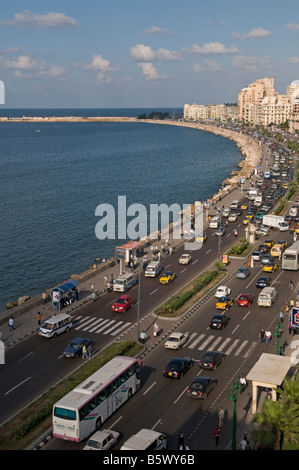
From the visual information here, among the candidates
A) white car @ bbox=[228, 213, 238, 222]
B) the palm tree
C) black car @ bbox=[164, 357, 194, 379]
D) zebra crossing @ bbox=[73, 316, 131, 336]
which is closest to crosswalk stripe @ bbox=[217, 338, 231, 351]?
black car @ bbox=[164, 357, 194, 379]

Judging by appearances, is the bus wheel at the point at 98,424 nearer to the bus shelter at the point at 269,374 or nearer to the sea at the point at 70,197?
the bus shelter at the point at 269,374

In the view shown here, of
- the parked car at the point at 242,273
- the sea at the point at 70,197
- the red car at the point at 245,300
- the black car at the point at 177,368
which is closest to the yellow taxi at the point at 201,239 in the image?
the sea at the point at 70,197

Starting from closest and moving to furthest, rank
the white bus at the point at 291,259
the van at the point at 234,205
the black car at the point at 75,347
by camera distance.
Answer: the black car at the point at 75,347, the white bus at the point at 291,259, the van at the point at 234,205

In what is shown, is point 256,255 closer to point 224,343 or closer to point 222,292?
point 222,292

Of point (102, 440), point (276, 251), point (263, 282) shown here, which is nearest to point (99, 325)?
point (263, 282)

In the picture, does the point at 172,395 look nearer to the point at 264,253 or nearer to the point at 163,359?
the point at 163,359

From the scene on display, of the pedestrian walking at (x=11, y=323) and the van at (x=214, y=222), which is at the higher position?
the van at (x=214, y=222)

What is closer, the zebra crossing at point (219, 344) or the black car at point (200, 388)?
the black car at point (200, 388)
